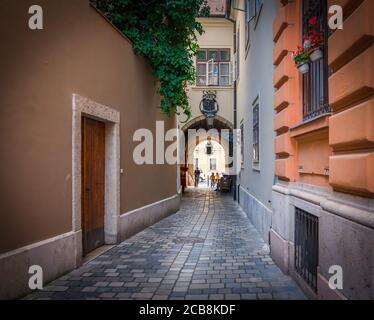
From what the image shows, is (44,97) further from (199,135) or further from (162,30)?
(199,135)

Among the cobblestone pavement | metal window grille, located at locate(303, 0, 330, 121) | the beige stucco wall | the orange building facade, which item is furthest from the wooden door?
metal window grille, located at locate(303, 0, 330, 121)

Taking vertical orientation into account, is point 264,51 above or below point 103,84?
above

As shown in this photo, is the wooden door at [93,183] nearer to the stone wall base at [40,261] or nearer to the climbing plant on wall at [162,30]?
the stone wall base at [40,261]

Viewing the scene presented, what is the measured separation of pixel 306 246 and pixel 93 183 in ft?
13.5

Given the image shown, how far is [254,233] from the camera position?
352 inches

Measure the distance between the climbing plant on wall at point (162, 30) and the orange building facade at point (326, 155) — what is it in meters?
3.75

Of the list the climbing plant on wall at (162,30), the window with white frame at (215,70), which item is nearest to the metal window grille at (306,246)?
the climbing plant on wall at (162,30)

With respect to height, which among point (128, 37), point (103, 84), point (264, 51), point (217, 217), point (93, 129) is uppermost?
point (128, 37)

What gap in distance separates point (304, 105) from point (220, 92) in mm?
14527

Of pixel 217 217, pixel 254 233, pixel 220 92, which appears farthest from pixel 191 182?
pixel 254 233

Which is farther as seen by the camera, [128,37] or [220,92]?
[220,92]

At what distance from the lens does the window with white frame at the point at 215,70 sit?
774 inches

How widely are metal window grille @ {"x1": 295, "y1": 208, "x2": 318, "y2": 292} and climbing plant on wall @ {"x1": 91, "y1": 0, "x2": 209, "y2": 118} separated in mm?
5698
